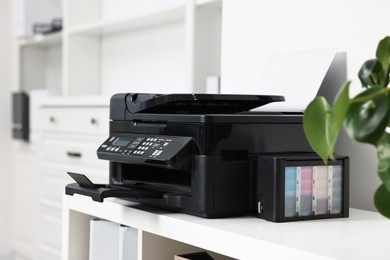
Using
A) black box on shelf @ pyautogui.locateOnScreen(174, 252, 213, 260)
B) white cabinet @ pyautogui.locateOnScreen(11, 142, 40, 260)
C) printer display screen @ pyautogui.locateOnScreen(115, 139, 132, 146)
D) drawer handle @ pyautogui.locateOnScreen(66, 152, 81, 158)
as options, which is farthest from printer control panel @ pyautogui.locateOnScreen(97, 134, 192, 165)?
white cabinet @ pyautogui.locateOnScreen(11, 142, 40, 260)

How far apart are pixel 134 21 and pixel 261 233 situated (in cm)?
195

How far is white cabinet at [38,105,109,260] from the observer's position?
2.46 metres

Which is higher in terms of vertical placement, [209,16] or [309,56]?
[209,16]

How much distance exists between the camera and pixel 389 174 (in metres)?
0.57

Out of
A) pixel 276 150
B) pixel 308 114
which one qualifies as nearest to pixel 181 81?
pixel 276 150

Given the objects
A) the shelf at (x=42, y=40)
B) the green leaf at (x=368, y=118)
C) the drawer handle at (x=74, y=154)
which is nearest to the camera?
the green leaf at (x=368, y=118)

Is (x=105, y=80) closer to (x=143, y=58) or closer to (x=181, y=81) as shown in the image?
(x=143, y=58)

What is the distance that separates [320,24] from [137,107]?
0.54 m

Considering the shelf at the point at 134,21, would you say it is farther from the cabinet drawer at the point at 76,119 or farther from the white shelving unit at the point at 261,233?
the white shelving unit at the point at 261,233

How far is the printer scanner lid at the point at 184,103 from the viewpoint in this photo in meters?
1.18

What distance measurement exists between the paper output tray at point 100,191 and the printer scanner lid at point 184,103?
0.20 meters

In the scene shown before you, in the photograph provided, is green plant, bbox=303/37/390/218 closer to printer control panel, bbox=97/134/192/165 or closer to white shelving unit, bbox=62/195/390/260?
white shelving unit, bbox=62/195/390/260

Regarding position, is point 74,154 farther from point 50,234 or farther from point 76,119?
point 50,234

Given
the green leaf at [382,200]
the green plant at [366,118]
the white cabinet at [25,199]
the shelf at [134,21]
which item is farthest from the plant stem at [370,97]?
the white cabinet at [25,199]
